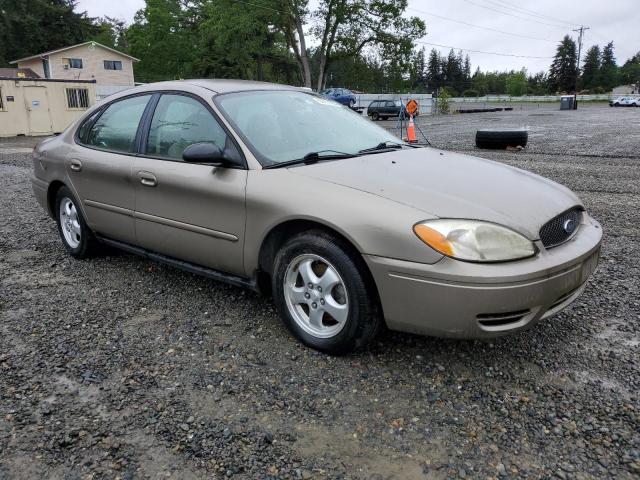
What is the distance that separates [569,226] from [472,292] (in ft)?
3.00

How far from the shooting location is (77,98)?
23719 millimetres

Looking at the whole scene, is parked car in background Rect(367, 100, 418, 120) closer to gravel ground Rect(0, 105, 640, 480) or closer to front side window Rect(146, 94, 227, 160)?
gravel ground Rect(0, 105, 640, 480)

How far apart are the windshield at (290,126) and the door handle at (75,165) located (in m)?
1.60

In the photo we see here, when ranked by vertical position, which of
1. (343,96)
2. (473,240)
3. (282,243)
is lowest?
(282,243)

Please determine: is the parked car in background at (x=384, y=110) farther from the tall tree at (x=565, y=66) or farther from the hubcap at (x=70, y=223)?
the tall tree at (x=565, y=66)

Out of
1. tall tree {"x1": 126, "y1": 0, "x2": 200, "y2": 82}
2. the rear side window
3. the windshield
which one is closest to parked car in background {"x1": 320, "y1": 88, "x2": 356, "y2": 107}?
tall tree {"x1": 126, "y1": 0, "x2": 200, "y2": 82}

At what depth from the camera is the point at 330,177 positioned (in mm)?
2949

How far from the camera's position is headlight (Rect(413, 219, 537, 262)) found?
2467 millimetres

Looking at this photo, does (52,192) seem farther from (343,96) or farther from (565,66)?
(565,66)

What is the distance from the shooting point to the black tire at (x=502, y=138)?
12711 millimetres

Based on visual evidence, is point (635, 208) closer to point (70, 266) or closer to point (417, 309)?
point (417, 309)

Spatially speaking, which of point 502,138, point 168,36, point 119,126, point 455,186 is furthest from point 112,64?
point 455,186

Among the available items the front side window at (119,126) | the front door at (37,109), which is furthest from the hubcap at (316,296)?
the front door at (37,109)

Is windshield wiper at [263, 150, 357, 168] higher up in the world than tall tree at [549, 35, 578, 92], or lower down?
lower down
